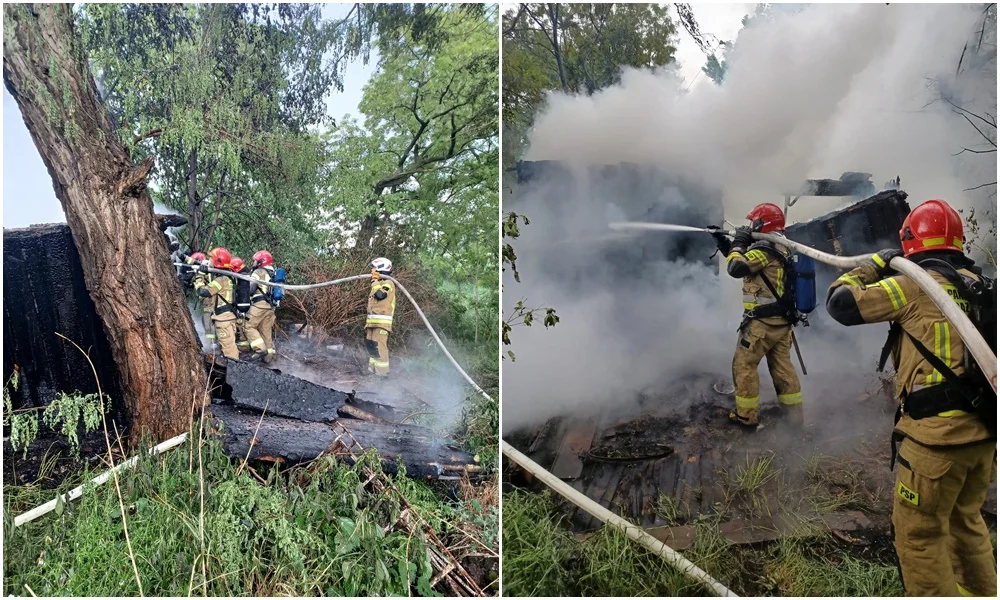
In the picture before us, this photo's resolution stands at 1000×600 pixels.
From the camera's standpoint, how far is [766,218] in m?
2.96

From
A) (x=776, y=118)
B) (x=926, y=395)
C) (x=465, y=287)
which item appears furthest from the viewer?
(x=465, y=287)

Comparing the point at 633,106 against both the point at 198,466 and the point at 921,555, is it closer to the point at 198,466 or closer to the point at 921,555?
the point at 921,555

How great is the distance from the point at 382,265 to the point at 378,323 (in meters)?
0.32

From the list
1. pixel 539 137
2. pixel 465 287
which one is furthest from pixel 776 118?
pixel 465 287

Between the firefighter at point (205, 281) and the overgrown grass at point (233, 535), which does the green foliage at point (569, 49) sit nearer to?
the firefighter at point (205, 281)

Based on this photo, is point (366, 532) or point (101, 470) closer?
point (366, 532)

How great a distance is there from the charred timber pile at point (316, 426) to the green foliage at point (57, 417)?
69 centimetres

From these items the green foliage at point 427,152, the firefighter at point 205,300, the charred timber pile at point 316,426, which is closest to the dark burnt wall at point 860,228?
the green foliage at point 427,152

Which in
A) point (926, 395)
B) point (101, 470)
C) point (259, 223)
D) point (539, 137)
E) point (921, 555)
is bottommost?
point (921, 555)

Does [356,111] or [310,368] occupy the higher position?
[356,111]

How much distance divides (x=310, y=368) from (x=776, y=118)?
2.80 metres

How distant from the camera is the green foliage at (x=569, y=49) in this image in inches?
118

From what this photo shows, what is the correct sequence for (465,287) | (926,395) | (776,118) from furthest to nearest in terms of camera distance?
(465,287) < (776,118) < (926,395)

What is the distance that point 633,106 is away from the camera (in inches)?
119
